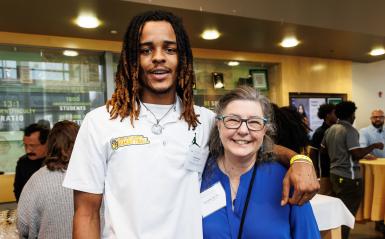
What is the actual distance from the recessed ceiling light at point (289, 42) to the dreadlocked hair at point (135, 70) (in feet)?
11.9

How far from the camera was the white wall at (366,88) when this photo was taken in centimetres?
657

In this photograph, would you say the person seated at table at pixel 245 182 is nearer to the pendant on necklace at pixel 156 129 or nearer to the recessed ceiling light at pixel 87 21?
the pendant on necklace at pixel 156 129

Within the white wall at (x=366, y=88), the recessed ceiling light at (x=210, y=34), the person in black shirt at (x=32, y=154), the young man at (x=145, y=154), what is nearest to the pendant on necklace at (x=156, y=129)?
the young man at (x=145, y=154)

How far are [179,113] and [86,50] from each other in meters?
3.36

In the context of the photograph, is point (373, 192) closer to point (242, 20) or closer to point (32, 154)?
point (242, 20)

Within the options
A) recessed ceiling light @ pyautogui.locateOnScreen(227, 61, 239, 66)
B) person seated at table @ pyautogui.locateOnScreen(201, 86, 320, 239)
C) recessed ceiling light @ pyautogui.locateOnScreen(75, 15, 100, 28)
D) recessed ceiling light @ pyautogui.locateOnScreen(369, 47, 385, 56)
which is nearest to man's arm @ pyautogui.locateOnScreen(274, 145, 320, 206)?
person seated at table @ pyautogui.locateOnScreen(201, 86, 320, 239)

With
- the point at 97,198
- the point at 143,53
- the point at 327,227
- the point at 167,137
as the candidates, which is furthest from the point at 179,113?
the point at 327,227

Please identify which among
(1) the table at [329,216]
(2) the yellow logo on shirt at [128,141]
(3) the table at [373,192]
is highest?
(2) the yellow logo on shirt at [128,141]

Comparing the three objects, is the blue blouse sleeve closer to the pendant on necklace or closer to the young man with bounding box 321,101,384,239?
the pendant on necklace

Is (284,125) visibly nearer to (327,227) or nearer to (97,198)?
(327,227)

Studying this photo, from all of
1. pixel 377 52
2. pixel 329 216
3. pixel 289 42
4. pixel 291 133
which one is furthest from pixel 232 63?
pixel 329 216

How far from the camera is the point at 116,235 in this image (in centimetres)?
109

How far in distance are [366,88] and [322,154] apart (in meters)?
3.19

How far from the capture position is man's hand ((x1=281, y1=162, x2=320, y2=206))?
3.54ft
